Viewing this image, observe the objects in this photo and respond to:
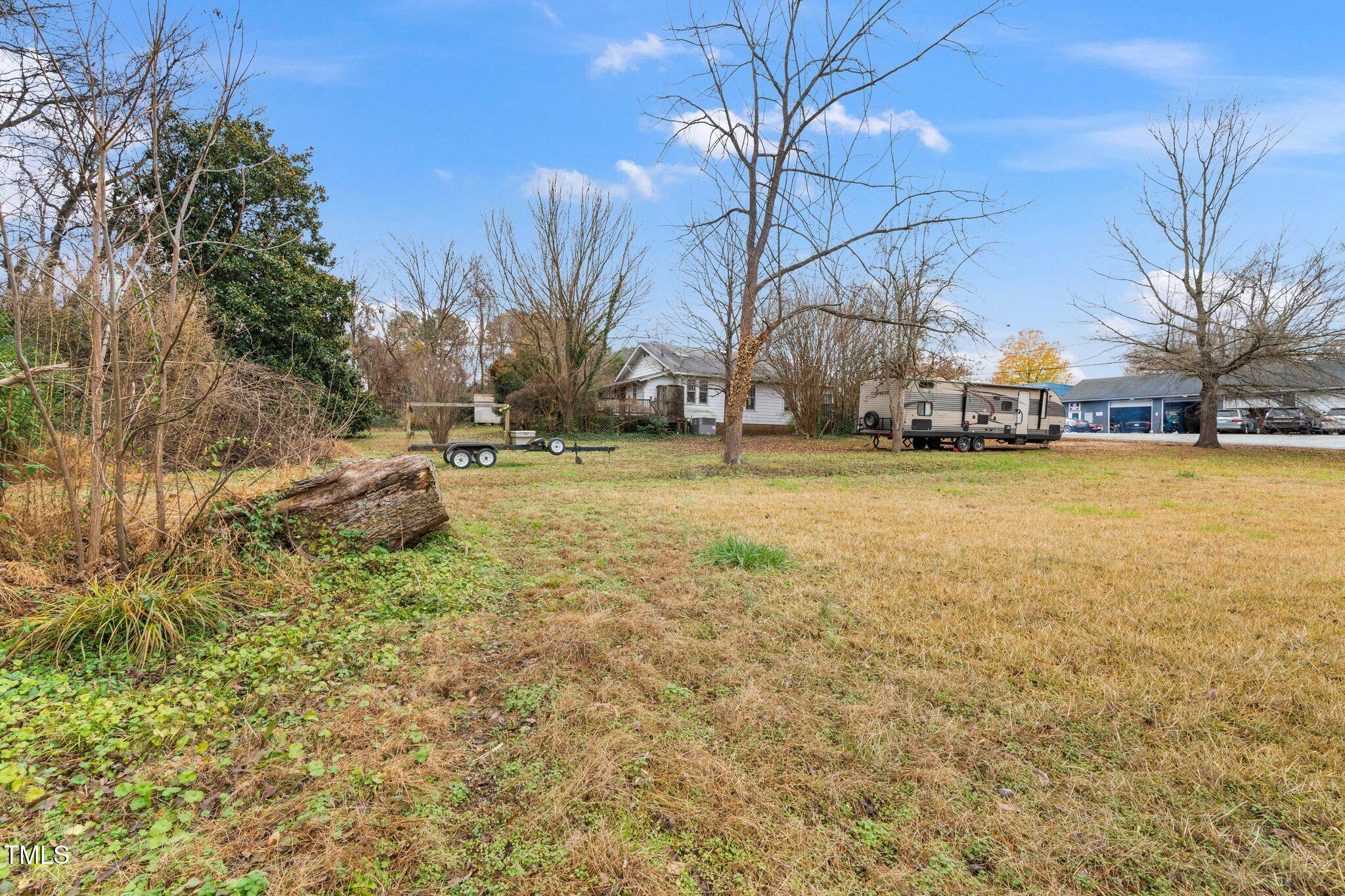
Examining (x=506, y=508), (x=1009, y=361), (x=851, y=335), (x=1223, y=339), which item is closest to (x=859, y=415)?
(x=851, y=335)

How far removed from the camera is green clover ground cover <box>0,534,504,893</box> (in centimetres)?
197

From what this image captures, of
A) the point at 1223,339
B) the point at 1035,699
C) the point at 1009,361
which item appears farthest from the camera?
the point at 1009,361

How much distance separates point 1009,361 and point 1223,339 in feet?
121

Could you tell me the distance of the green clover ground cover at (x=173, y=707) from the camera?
197 centimetres

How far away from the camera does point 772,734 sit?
2.54 m

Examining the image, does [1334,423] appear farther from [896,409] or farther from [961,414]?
[896,409]

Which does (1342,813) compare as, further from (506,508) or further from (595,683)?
(506,508)

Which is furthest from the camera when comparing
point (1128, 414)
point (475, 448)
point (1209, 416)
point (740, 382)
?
point (1128, 414)

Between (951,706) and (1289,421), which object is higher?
(1289,421)

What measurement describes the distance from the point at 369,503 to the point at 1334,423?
44.8 metres

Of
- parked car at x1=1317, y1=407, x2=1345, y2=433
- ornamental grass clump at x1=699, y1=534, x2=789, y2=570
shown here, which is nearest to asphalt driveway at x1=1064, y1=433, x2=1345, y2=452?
parked car at x1=1317, y1=407, x2=1345, y2=433

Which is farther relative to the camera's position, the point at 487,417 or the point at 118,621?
the point at 487,417

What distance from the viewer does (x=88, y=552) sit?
3.63 meters

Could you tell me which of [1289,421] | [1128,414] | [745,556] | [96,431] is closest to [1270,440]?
[1289,421]
